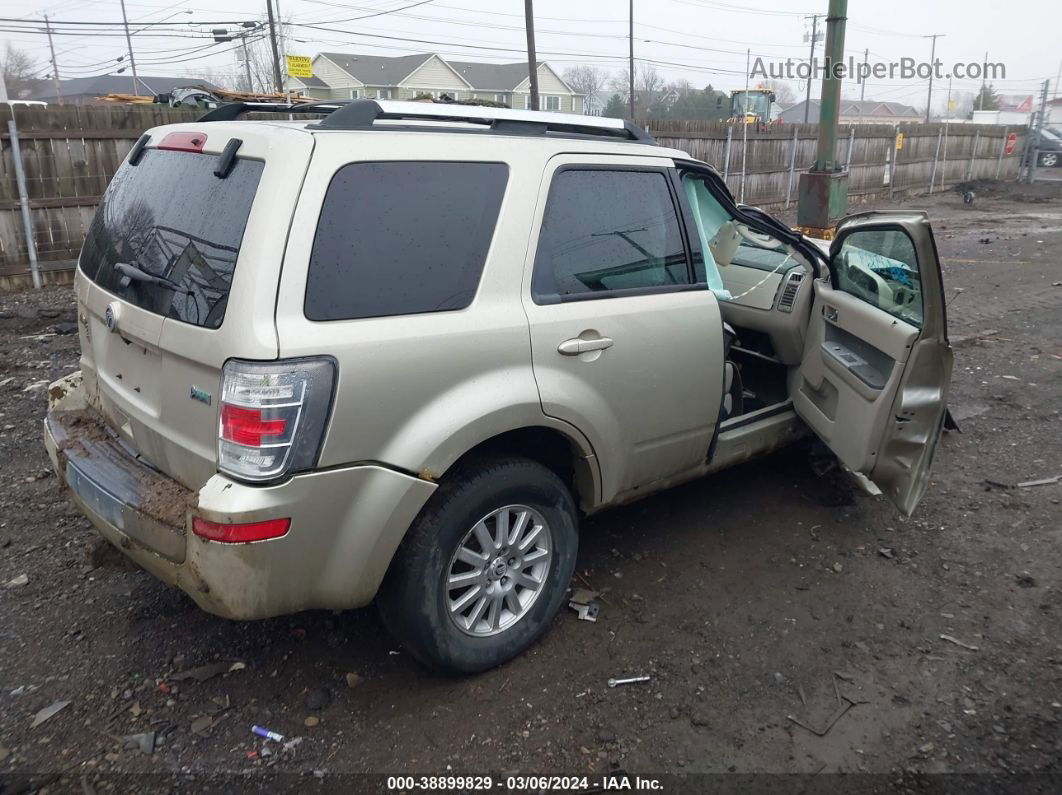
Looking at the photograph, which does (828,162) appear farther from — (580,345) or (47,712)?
(47,712)

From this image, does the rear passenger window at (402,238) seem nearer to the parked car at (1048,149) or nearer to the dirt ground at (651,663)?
A: the dirt ground at (651,663)

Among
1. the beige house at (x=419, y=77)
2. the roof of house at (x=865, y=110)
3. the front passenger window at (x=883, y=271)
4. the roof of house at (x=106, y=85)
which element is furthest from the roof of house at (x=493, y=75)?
the front passenger window at (x=883, y=271)

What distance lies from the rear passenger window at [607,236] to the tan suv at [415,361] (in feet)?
0.04

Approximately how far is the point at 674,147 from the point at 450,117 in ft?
46.4

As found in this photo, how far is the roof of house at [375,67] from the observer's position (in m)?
55.9

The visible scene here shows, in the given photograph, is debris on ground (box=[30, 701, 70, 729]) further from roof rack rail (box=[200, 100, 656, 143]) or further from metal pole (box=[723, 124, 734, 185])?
metal pole (box=[723, 124, 734, 185])

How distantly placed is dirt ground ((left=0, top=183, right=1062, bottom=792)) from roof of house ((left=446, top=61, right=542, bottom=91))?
195 ft

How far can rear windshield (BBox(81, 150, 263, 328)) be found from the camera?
251 centimetres

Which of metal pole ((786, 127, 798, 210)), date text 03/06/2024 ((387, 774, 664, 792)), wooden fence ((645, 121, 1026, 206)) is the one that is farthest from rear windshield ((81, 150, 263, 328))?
metal pole ((786, 127, 798, 210))

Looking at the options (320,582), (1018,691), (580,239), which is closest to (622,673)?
(320,582)

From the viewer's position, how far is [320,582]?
256 centimetres

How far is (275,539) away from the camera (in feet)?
7.87

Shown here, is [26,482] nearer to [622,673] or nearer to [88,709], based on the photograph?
[88,709]

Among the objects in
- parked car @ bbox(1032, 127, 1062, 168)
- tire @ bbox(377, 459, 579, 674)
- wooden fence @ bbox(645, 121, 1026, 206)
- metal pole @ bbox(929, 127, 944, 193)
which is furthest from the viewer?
parked car @ bbox(1032, 127, 1062, 168)
